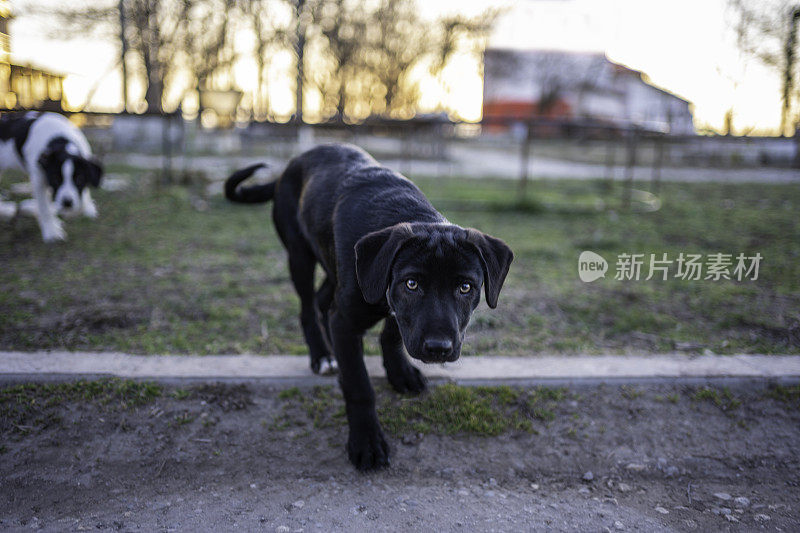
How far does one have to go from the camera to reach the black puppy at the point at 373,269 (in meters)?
2.43

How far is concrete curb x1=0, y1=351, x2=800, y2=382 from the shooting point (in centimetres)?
324

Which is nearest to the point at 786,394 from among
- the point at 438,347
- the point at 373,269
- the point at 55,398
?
the point at 438,347

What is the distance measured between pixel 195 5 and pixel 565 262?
15195mm

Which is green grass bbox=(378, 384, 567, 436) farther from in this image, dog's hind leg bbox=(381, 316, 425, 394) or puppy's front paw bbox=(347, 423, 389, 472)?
puppy's front paw bbox=(347, 423, 389, 472)

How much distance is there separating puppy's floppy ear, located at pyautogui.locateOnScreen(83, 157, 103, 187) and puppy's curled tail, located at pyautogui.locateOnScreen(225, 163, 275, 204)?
139 inches

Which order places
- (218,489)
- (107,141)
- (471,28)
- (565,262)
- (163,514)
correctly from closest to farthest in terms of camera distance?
(163,514), (218,489), (565,262), (107,141), (471,28)

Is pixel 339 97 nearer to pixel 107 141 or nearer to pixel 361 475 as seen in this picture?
pixel 107 141

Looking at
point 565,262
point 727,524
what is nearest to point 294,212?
point 727,524

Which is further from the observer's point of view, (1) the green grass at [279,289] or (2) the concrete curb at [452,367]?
(1) the green grass at [279,289]

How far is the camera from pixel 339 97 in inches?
1277

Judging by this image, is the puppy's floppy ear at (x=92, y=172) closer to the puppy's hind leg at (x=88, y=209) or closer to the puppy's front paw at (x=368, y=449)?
the puppy's hind leg at (x=88, y=209)

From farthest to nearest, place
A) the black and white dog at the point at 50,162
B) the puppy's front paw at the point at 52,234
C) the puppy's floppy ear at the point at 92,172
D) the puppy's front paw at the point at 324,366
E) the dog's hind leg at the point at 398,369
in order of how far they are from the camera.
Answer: the puppy's floppy ear at the point at 92,172
the black and white dog at the point at 50,162
the puppy's front paw at the point at 52,234
the puppy's front paw at the point at 324,366
the dog's hind leg at the point at 398,369

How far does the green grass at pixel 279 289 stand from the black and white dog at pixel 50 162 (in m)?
0.36

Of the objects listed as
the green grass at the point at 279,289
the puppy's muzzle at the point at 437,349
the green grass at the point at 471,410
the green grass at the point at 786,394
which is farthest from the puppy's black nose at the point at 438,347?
the green grass at the point at 786,394
